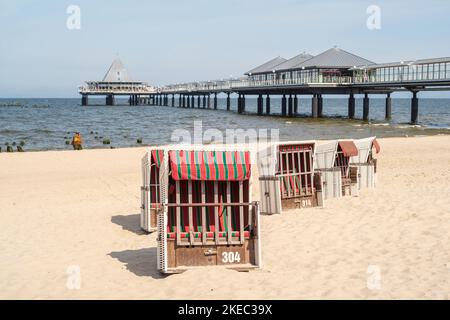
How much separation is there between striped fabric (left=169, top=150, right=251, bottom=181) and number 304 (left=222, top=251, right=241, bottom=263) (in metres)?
0.87

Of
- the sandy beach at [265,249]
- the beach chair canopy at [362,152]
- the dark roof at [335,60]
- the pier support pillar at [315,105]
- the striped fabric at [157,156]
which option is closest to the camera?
the sandy beach at [265,249]

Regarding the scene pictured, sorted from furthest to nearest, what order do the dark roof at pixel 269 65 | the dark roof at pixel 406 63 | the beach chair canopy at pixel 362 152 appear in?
the dark roof at pixel 269 65
the dark roof at pixel 406 63
the beach chair canopy at pixel 362 152

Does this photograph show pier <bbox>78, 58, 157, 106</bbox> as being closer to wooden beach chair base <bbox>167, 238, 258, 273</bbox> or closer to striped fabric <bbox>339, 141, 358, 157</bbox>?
striped fabric <bbox>339, 141, 358, 157</bbox>

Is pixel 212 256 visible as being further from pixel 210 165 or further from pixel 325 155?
pixel 325 155

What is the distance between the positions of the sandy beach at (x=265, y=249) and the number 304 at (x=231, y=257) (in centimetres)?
17

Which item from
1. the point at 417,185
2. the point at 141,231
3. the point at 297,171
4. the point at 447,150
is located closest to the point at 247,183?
the point at 141,231

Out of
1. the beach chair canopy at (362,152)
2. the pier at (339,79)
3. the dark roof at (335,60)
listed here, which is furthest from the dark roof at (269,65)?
the beach chair canopy at (362,152)

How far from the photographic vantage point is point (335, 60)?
4909cm

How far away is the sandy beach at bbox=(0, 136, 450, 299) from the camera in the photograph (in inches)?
246

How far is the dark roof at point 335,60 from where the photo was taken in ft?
158

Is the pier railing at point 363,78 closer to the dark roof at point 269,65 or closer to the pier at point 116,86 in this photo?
the dark roof at point 269,65

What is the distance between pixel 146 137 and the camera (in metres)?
34.7

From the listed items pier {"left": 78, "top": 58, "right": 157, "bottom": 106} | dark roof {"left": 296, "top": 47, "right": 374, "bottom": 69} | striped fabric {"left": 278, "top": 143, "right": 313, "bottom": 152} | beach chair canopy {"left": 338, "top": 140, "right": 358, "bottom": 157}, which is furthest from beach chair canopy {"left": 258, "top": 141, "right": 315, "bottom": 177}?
pier {"left": 78, "top": 58, "right": 157, "bottom": 106}

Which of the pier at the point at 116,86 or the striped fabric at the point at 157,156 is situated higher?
the pier at the point at 116,86
